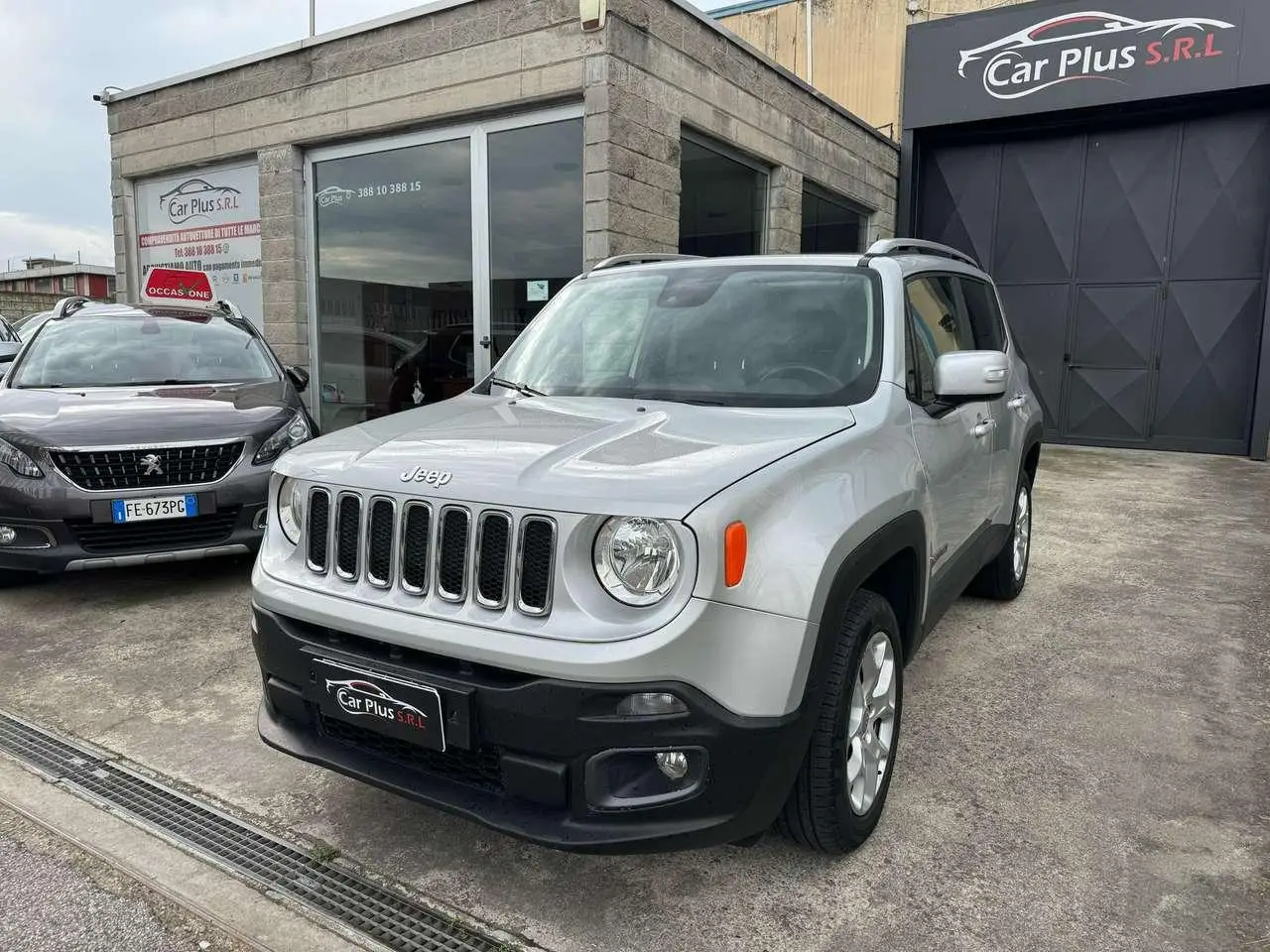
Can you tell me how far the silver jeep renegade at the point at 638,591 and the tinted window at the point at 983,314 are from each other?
1275 mm

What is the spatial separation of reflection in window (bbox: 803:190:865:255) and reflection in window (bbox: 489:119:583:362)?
136 inches

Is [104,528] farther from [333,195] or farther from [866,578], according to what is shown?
[333,195]

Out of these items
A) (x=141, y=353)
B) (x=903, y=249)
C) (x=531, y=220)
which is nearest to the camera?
(x=903, y=249)

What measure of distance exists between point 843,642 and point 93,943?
196 cm

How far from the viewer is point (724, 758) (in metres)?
1.97

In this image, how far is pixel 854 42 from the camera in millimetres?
15219

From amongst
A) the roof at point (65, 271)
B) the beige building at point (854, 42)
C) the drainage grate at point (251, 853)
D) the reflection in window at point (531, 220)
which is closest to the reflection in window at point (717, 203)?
the reflection in window at point (531, 220)

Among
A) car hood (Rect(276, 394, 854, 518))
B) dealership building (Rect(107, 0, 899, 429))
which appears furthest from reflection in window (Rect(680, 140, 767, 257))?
car hood (Rect(276, 394, 854, 518))

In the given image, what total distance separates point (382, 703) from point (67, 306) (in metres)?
5.76

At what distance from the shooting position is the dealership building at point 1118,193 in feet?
34.7

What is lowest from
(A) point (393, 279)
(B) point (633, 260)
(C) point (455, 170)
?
(B) point (633, 260)

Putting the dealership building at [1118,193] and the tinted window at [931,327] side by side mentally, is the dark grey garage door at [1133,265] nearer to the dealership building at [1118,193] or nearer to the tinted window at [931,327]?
the dealership building at [1118,193]

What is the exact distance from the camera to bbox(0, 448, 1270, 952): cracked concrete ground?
2264 millimetres

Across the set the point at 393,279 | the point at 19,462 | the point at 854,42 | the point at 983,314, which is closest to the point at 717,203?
the point at 393,279
